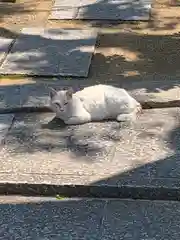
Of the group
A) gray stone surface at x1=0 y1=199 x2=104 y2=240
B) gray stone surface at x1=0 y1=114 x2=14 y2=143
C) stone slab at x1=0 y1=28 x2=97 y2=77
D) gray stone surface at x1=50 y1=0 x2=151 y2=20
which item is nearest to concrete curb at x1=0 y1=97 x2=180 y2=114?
gray stone surface at x1=0 y1=114 x2=14 y2=143

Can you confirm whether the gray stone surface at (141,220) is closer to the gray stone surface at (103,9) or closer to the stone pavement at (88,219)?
the stone pavement at (88,219)

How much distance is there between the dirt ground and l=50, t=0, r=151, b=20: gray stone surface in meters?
0.13

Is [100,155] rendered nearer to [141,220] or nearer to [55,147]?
[55,147]

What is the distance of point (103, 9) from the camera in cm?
992

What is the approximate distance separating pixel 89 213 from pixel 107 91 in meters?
1.67

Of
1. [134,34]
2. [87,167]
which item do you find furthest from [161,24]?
[87,167]

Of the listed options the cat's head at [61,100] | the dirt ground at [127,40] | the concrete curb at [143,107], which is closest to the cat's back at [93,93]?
the cat's head at [61,100]

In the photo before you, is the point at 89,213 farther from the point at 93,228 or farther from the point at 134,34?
the point at 134,34

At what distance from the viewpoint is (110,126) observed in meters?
6.20

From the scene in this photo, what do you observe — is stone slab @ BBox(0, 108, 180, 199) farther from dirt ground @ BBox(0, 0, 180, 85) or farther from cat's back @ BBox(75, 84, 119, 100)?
dirt ground @ BBox(0, 0, 180, 85)

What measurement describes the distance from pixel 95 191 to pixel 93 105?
126 cm

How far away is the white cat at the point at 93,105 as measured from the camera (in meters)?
6.21

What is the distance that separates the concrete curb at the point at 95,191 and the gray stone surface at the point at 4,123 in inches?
31.3

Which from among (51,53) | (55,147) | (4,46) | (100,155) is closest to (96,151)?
(100,155)
